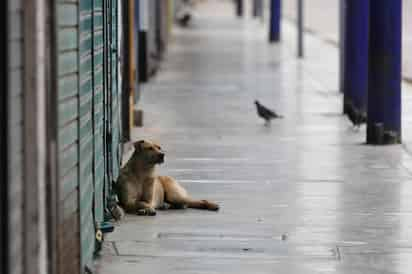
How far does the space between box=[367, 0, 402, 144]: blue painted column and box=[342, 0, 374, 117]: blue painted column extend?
2.74 meters

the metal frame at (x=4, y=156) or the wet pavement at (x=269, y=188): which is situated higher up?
the metal frame at (x=4, y=156)

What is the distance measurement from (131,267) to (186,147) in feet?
20.6

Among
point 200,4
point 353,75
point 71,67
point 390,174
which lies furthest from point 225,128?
point 200,4

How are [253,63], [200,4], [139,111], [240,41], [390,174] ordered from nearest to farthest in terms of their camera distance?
[390,174], [139,111], [253,63], [240,41], [200,4]

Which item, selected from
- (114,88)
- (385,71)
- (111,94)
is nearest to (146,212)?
(111,94)

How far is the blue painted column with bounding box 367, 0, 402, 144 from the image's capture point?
14.2 meters

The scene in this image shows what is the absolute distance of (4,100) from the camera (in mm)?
5117

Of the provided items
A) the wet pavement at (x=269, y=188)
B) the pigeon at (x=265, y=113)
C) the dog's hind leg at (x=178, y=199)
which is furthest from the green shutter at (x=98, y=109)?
the pigeon at (x=265, y=113)

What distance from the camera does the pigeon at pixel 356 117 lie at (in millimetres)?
15508

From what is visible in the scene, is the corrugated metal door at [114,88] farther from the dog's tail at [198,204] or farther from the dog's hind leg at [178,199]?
the dog's tail at [198,204]

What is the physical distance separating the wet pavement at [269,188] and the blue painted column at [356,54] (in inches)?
20.1

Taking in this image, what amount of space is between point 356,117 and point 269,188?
4552 mm

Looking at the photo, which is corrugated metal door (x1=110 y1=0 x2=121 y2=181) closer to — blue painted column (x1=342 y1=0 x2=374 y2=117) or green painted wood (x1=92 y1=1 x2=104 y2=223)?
green painted wood (x1=92 y1=1 x2=104 y2=223)

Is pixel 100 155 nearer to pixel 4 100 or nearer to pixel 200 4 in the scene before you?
pixel 4 100
